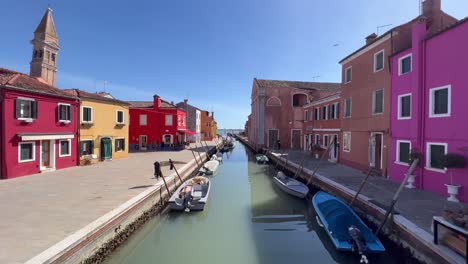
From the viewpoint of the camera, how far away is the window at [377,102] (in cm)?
1522

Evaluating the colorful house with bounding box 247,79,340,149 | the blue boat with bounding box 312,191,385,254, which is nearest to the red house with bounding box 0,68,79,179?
the blue boat with bounding box 312,191,385,254

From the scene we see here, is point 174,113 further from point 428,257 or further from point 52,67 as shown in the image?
point 428,257

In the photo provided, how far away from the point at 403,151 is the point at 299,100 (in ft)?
81.1

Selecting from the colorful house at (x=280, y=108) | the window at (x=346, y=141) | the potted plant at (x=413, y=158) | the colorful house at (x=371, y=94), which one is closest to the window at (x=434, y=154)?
the potted plant at (x=413, y=158)

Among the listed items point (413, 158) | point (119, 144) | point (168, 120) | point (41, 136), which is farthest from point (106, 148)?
point (413, 158)

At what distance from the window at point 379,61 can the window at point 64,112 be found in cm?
2086

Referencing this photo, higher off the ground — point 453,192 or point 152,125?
point 152,125

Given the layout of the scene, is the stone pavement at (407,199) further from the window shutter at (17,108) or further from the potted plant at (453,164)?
the window shutter at (17,108)

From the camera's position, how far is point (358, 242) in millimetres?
7207

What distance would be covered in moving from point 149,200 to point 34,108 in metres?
9.91

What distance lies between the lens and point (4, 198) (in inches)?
389

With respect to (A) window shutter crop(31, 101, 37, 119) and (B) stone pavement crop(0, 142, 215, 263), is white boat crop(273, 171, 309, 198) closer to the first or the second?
(B) stone pavement crop(0, 142, 215, 263)

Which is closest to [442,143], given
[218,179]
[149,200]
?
[149,200]

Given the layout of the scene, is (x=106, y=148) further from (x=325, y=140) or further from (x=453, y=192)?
(x=453, y=192)
